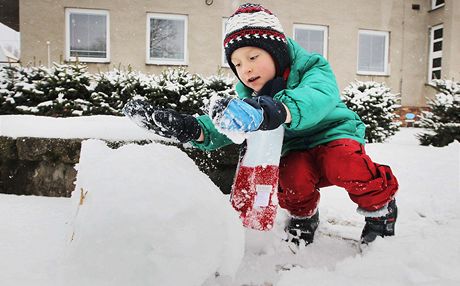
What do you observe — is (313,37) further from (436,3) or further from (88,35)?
(88,35)

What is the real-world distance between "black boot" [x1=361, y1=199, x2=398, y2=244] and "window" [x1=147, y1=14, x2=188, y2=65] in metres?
8.05

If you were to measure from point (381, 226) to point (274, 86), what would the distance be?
737mm

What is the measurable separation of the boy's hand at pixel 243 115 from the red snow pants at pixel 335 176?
1.71 feet

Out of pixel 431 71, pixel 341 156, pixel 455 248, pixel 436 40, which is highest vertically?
pixel 436 40

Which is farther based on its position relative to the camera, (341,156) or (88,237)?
(341,156)

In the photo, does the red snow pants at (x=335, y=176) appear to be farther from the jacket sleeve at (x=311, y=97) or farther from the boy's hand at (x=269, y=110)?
the boy's hand at (x=269, y=110)

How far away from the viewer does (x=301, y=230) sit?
167cm

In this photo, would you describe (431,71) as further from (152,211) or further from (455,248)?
(152,211)

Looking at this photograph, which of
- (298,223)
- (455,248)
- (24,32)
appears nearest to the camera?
(455,248)

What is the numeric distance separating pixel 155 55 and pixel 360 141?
26.6 feet

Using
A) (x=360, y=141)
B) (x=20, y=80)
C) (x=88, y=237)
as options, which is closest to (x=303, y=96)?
(x=360, y=141)

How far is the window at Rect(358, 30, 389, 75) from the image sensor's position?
33.5 ft

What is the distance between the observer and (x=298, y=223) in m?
1.68

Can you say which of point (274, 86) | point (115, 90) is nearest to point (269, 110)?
point (274, 86)
